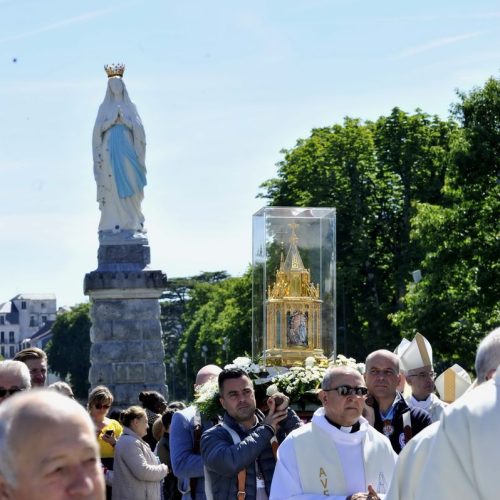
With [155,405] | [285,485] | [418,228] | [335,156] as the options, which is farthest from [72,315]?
[285,485]

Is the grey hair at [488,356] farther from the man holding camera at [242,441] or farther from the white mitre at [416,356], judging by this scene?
the white mitre at [416,356]

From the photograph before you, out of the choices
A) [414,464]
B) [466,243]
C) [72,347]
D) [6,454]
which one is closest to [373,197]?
[466,243]

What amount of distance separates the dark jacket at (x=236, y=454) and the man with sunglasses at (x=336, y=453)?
136 centimetres

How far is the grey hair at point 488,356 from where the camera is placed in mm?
5941

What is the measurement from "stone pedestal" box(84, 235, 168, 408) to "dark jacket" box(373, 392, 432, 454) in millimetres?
23925

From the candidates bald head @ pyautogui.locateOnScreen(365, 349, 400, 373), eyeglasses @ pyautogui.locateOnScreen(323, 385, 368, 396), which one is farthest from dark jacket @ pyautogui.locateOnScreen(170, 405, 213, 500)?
eyeglasses @ pyautogui.locateOnScreen(323, 385, 368, 396)

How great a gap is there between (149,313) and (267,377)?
22.6 m

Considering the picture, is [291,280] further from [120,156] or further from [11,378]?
[120,156]

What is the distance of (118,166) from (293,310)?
2027cm

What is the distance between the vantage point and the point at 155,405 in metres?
16.3

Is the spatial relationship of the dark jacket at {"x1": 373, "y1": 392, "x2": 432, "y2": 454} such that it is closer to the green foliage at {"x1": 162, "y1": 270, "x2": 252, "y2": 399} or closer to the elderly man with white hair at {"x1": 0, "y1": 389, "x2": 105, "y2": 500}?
the elderly man with white hair at {"x1": 0, "y1": 389, "x2": 105, "y2": 500}

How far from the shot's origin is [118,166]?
116 feet

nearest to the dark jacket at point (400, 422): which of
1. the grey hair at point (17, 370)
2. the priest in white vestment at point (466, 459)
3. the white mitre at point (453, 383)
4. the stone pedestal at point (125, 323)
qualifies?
the grey hair at point (17, 370)

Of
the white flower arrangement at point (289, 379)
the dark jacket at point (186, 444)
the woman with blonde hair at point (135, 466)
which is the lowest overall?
the woman with blonde hair at point (135, 466)
